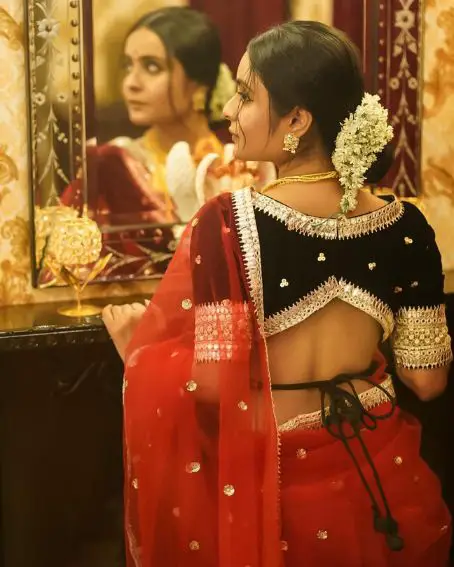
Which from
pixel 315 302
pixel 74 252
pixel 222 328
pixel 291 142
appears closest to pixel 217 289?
pixel 222 328

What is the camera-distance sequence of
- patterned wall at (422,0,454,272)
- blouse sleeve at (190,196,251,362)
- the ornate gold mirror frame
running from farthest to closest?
1. patterned wall at (422,0,454,272)
2. the ornate gold mirror frame
3. blouse sleeve at (190,196,251,362)

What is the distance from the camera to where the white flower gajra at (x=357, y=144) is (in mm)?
1565

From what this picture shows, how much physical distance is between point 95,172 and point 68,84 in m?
0.22

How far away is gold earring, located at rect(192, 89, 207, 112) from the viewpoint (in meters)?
2.31

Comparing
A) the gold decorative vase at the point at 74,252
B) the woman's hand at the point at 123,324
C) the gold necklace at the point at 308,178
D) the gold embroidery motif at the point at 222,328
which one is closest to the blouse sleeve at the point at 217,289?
the gold embroidery motif at the point at 222,328

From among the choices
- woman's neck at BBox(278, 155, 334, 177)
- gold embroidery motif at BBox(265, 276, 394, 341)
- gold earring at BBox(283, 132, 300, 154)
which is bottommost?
gold embroidery motif at BBox(265, 276, 394, 341)

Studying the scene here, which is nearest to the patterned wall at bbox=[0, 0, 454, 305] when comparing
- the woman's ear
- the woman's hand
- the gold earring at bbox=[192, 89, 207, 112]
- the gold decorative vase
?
the gold decorative vase

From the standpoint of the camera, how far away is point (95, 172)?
7.39ft

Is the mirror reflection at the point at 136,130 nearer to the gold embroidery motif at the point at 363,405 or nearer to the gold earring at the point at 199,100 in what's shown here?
the gold earring at the point at 199,100

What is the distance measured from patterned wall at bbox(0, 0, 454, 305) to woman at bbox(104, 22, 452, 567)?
0.72 m

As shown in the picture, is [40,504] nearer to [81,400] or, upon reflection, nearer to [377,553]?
[81,400]

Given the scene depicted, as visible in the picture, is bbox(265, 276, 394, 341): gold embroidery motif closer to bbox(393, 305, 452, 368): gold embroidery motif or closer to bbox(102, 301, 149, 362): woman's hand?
bbox(393, 305, 452, 368): gold embroidery motif

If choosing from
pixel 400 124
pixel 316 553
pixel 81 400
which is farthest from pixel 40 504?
pixel 400 124

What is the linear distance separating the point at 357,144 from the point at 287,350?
1.22 ft
